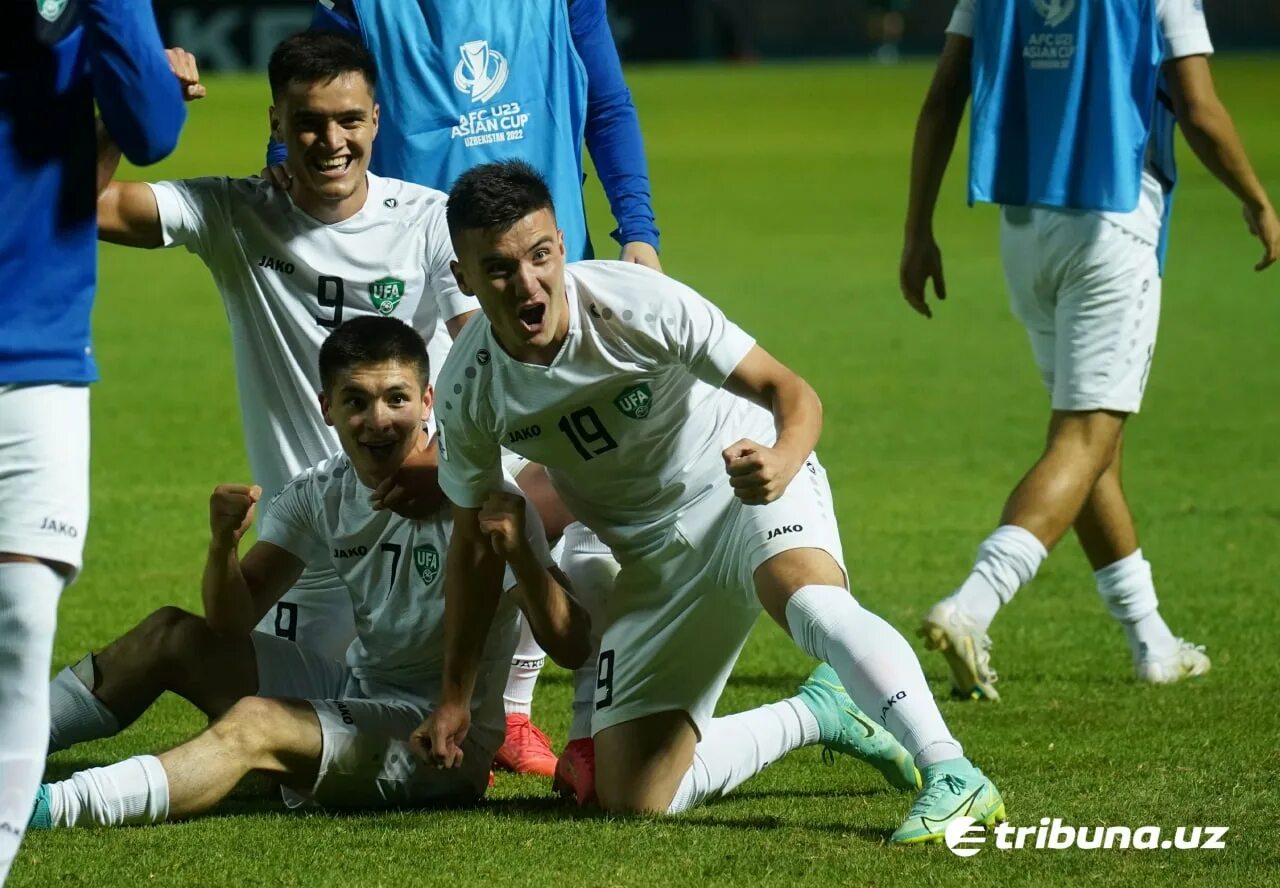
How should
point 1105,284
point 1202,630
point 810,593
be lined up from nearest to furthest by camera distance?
point 810,593
point 1105,284
point 1202,630

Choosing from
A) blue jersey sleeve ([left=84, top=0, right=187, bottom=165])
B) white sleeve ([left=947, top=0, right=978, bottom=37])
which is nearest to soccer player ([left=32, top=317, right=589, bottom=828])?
blue jersey sleeve ([left=84, top=0, right=187, bottom=165])

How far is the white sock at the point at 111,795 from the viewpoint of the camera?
175 inches

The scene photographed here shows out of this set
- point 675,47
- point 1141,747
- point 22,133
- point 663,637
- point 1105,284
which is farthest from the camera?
point 675,47

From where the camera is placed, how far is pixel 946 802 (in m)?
4.20

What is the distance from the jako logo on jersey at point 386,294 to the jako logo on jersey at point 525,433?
0.94m

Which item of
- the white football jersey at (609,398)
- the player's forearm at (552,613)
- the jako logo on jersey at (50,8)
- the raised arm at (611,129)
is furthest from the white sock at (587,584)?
the jako logo on jersey at (50,8)

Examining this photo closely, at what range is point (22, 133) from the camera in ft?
11.2

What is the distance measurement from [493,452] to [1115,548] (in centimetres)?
256

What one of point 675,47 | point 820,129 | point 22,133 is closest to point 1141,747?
point 22,133

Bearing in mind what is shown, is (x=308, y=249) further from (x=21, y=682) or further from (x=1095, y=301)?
(x=1095, y=301)

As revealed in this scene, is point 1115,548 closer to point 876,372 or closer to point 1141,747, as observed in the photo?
point 1141,747

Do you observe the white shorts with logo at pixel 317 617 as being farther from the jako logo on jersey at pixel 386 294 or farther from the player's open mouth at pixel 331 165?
the player's open mouth at pixel 331 165

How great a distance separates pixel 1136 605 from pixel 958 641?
0.86m

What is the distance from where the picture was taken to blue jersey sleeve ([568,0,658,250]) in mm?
6020
